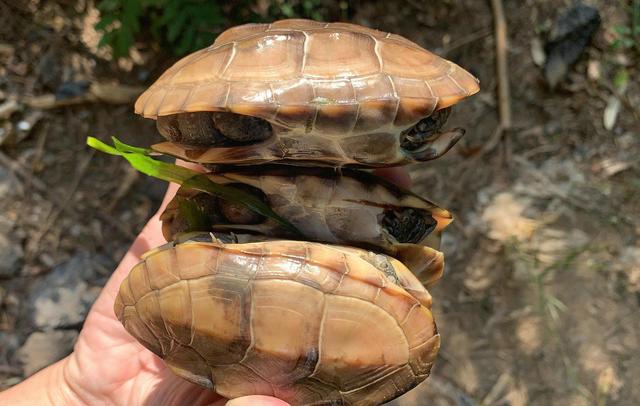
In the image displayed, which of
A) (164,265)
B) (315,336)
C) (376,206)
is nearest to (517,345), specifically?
(376,206)

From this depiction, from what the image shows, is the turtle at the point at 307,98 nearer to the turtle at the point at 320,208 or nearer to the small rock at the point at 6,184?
the turtle at the point at 320,208

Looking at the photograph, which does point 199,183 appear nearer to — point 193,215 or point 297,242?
point 193,215

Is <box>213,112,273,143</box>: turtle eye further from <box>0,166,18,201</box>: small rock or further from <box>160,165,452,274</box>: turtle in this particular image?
<box>0,166,18,201</box>: small rock

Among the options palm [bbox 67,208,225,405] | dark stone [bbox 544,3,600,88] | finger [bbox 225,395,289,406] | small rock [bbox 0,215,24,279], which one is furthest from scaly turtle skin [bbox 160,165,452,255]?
dark stone [bbox 544,3,600,88]

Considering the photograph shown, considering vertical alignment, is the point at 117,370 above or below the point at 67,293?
above

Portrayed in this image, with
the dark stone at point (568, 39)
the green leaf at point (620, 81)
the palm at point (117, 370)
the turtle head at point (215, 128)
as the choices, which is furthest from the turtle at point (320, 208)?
the green leaf at point (620, 81)

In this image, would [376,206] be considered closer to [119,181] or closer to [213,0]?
[213,0]

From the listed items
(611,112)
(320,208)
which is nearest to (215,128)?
(320,208)
